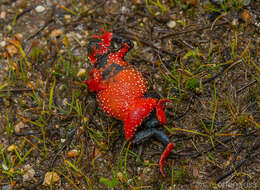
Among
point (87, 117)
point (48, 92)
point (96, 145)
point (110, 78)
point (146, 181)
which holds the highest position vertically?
point (110, 78)

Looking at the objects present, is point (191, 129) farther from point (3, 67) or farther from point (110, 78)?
point (3, 67)

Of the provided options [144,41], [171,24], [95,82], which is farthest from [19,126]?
[171,24]

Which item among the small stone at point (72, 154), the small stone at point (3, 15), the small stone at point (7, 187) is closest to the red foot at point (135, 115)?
the small stone at point (72, 154)

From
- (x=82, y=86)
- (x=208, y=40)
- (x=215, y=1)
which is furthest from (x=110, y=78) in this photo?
(x=215, y=1)

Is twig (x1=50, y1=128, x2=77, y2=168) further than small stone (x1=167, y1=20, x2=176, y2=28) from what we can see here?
No

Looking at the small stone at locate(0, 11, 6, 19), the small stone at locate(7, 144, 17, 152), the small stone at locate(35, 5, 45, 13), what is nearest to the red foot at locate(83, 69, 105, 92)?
the small stone at locate(7, 144, 17, 152)

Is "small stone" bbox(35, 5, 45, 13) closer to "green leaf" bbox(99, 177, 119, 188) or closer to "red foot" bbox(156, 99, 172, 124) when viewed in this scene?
"red foot" bbox(156, 99, 172, 124)
